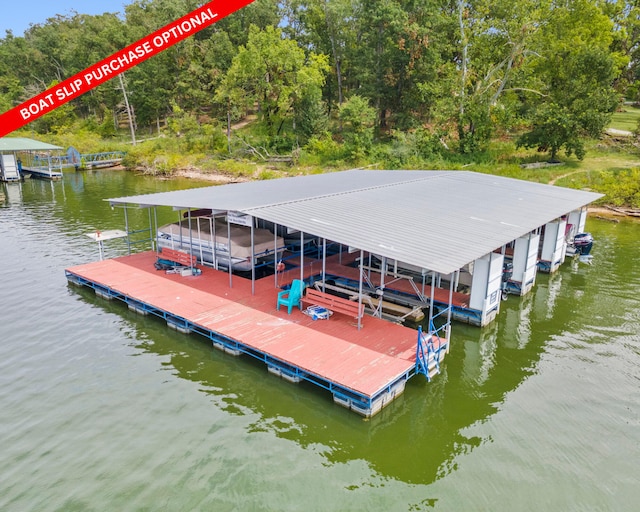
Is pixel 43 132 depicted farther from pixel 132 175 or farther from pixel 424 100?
pixel 424 100

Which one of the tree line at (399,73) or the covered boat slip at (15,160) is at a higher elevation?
the tree line at (399,73)

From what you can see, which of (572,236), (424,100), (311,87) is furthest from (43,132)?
(572,236)

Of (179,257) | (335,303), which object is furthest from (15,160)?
(335,303)

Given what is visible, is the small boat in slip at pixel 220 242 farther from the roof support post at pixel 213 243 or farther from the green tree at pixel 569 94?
the green tree at pixel 569 94

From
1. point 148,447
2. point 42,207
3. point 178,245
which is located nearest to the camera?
point 148,447

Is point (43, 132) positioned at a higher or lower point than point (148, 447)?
higher

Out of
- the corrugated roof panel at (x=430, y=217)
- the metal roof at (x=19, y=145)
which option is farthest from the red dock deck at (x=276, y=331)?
the metal roof at (x=19, y=145)

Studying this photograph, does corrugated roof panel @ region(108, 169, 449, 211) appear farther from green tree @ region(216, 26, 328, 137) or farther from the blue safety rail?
green tree @ region(216, 26, 328, 137)

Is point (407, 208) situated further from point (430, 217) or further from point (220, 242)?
point (220, 242)
